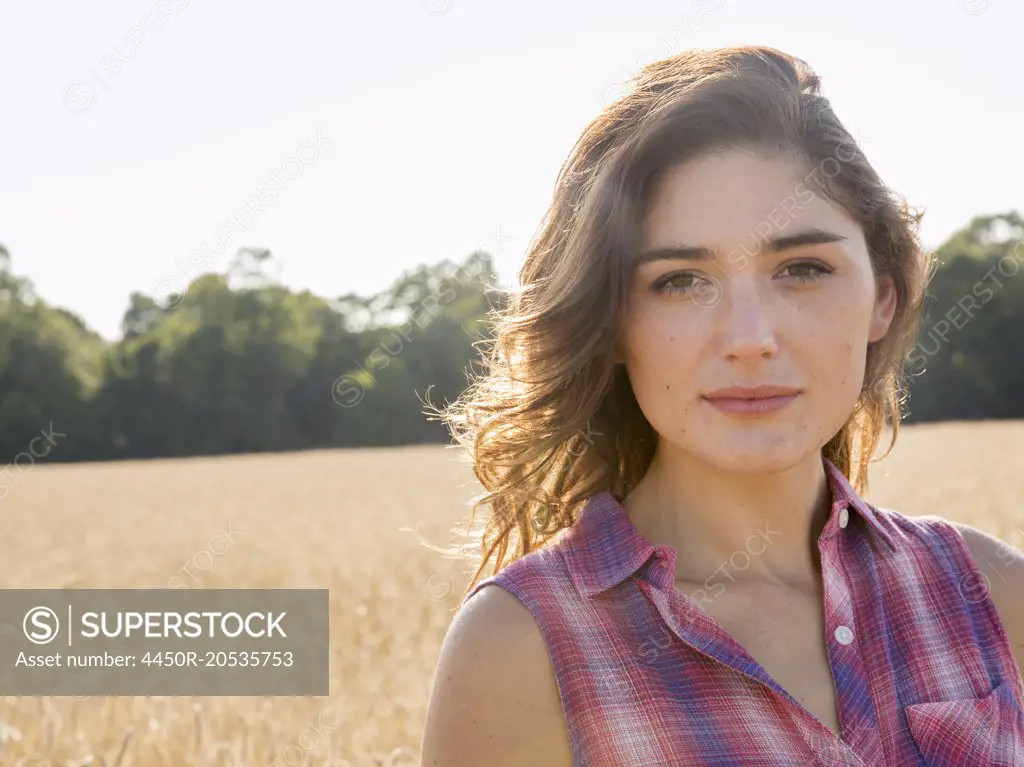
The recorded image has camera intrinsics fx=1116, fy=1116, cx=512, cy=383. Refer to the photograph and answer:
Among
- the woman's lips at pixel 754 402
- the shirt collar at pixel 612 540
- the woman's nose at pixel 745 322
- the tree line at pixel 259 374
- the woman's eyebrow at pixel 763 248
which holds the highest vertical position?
the tree line at pixel 259 374

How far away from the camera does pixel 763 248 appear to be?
1795mm

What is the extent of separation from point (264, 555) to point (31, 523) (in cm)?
586

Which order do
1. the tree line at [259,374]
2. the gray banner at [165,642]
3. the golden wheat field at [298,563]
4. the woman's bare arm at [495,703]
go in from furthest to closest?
1. the tree line at [259,374]
2. the gray banner at [165,642]
3. the golden wheat field at [298,563]
4. the woman's bare arm at [495,703]

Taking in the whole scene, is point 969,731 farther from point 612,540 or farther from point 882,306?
point 882,306

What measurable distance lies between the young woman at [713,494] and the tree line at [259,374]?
37934 millimetres

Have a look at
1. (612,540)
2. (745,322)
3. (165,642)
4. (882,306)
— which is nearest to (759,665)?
(612,540)

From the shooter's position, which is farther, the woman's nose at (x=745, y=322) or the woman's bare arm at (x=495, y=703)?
the woman's nose at (x=745, y=322)

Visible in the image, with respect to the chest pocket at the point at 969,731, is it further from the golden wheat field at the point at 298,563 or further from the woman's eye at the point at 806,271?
the golden wheat field at the point at 298,563

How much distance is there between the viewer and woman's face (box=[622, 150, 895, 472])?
179 cm

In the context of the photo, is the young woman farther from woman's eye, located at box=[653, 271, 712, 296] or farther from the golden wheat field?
the golden wheat field

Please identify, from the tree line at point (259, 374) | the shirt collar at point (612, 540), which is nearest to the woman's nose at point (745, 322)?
the shirt collar at point (612, 540)

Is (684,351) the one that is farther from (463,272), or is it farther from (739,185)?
(463,272)

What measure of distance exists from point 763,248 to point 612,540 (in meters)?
0.53

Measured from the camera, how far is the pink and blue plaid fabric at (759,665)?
1586mm
